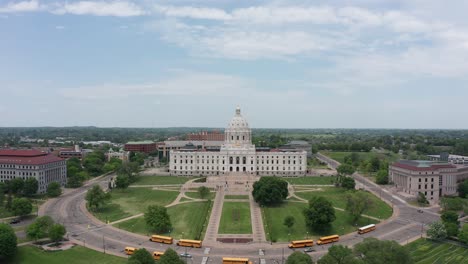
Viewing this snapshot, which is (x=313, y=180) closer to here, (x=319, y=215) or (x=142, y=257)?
(x=319, y=215)

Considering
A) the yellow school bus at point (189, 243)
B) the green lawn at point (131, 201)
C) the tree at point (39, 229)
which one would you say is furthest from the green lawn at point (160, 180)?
the yellow school bus at point (189, 243)

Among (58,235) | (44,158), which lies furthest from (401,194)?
(44,158)

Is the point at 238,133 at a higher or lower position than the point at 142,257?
higher

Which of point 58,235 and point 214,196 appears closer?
point 58,235

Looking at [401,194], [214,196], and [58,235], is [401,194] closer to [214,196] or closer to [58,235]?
[214,196]

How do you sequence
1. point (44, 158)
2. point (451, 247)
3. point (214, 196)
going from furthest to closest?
point (44, 158) < point (214, 196) < point (451, 247)

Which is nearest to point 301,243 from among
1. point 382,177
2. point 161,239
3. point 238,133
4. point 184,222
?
point 161,239

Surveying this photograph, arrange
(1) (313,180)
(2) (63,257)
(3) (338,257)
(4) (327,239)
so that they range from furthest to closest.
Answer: (1) (313,180), (4) (327,239), (2) (63,257), (3) (338,257)
